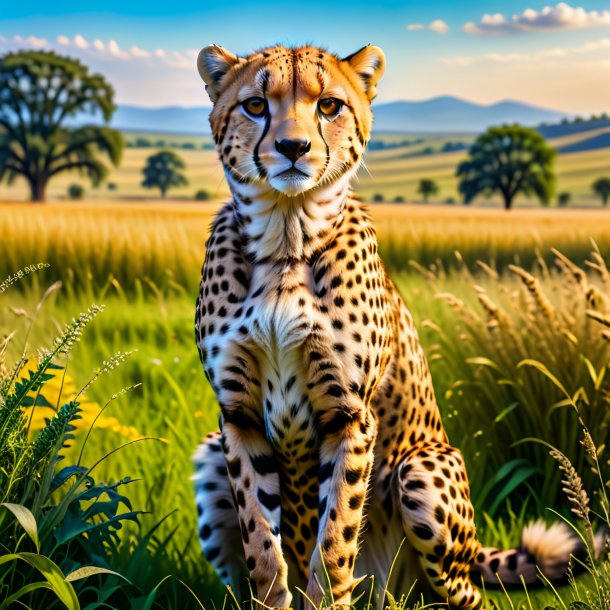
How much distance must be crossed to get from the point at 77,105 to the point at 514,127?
38.8ft

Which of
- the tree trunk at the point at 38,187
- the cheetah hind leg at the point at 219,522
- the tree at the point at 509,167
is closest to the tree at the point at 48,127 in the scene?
the tree trunk at the point at 38,187

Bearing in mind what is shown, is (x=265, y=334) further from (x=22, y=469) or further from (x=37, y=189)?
(x=37, y=189)

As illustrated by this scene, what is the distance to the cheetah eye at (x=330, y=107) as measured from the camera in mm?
2475

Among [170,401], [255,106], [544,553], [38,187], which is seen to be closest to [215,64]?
[255,106]

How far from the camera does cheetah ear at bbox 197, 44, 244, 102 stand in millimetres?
2617

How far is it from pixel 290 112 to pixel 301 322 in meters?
0.57

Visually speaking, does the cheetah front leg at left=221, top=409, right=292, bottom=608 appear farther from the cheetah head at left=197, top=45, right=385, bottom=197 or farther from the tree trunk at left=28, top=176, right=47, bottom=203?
the tree trunk at left=28, top=176, right=47, bottom=203

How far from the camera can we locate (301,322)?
2549 millimetres

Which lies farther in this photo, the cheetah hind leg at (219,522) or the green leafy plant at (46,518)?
the cheetah hind leg at (219,522)

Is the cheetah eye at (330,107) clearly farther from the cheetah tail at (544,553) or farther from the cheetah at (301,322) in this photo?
the cheetah tail at (544,553)

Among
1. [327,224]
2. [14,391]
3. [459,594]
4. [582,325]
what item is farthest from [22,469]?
[582,325]

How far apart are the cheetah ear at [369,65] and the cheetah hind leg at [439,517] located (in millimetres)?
1160

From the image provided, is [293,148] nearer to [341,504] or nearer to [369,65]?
[369,65]

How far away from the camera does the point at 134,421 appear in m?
4.61
